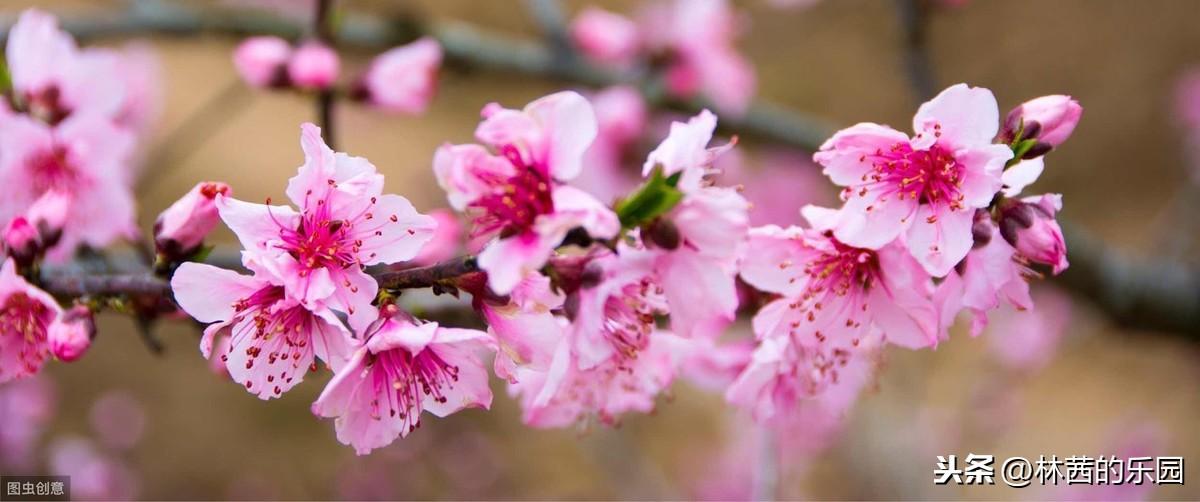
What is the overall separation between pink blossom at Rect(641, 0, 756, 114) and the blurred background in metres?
0.69

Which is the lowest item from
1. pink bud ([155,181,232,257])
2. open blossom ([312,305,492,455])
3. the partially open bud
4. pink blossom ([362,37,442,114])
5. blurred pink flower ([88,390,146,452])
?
blurred pink flower ([88,390,146,452])

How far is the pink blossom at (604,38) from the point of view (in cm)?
192

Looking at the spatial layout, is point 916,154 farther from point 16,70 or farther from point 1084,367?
point 1084,367

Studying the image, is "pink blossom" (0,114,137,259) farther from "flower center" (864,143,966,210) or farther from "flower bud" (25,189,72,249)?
"flower center" (864,143,966,210)

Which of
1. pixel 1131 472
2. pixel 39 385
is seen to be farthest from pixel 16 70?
pixel 1131 472

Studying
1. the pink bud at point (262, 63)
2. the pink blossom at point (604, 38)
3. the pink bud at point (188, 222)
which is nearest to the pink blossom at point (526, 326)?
the pink bud at point (188, 222)

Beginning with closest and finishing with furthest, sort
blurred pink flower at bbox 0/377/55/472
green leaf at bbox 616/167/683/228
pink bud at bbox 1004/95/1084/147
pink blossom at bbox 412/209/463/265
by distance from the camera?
green leaf at bbox 616/167/683/228, pink bud at bbox 1004/95/1084/147, pink blossom at bbox 412/209/463/265, blurred pink flower at bbox 0/377/55/472

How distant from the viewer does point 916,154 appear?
77cm

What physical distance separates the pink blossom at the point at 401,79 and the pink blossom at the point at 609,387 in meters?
0.58

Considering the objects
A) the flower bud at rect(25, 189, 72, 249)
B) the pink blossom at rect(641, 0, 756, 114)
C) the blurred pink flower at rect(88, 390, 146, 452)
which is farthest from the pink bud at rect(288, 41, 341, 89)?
the blurred pink flower at rect(88, 390, 146, 452)

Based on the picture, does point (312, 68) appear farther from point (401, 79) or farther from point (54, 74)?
point (54, 74)

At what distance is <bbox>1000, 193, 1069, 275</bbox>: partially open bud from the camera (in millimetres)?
715

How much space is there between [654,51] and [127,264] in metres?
1.19

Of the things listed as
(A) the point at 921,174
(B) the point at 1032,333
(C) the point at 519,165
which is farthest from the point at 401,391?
(B) the point at 1032,333
